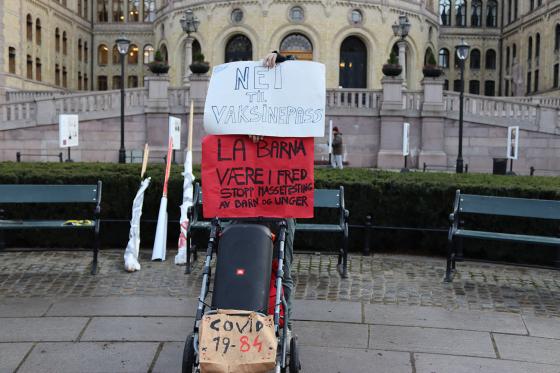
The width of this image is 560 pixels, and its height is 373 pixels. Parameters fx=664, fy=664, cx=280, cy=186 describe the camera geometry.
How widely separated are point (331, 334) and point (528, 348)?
1.73m

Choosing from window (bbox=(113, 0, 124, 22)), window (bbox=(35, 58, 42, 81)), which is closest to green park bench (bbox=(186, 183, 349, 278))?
window (bbox=(35, 58, 42, 81))

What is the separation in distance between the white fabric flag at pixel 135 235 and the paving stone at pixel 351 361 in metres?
3.58

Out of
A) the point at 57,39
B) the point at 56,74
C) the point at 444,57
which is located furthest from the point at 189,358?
the point at 444,57

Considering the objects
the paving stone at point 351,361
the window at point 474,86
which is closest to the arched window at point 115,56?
the window at point 474,86

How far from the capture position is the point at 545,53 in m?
53.0

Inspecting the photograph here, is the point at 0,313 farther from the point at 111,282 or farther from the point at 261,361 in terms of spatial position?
the point at 261,361

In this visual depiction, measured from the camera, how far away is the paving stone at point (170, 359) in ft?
17.1

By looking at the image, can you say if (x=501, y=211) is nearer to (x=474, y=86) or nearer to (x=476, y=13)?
(x=474, y=86)

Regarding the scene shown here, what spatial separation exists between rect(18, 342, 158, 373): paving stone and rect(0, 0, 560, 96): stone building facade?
28.5m

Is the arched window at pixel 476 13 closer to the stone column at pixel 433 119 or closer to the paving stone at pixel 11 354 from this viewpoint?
the stone column at pixel 433 119

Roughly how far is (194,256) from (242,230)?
4363mm

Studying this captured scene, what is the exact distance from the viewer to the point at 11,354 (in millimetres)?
5484

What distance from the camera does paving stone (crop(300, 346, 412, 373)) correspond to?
17.3ft

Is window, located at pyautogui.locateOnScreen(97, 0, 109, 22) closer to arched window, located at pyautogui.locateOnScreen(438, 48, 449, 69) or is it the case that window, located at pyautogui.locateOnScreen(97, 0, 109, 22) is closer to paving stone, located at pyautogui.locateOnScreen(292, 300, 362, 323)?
arched window, located at pyautogui.locateOnScreen(438, 48, 449, 69)
